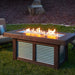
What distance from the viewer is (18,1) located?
630 inches

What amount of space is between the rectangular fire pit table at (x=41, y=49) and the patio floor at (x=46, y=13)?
6947 millimetres

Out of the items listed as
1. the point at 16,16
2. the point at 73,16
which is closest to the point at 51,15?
the point at 73,16

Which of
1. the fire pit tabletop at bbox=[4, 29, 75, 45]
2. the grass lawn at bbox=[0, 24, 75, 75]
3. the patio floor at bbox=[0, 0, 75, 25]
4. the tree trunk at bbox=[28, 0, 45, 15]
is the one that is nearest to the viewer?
the fire pit tabletop at bbox=[4, 29, 75, 45]

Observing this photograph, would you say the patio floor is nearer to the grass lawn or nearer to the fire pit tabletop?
the grass lawn

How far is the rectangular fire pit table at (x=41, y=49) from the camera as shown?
3.74 meters

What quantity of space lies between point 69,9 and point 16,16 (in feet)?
14.6

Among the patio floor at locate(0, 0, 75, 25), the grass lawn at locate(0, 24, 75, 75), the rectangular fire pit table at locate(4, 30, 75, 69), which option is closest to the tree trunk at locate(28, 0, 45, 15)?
the patio floor at locate(0, 0, 75, 25)

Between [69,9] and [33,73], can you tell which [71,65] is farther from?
[69,9]

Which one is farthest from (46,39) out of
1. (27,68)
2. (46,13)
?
(46,13)

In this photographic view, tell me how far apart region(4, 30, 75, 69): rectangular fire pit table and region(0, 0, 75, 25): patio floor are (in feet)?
22.8

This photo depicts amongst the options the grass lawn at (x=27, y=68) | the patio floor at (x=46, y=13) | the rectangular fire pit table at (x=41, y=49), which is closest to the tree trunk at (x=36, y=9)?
the patio floor at (x=46, y=13)

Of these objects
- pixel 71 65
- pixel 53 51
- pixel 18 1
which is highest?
pixel 18 1

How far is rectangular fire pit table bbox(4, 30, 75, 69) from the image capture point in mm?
3738

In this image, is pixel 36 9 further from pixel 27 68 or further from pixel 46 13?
pixel 27 68
